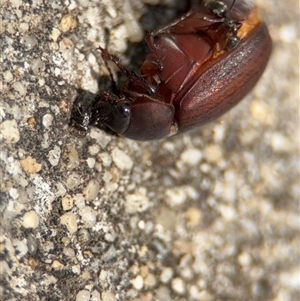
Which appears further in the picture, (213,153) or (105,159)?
(213,153)

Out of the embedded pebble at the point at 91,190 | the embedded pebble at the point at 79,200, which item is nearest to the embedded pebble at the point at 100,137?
the embedded pebble at the point at 91,190

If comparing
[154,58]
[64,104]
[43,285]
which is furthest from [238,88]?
[43,285]

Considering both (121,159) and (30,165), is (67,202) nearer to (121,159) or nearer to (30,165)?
(30,165)

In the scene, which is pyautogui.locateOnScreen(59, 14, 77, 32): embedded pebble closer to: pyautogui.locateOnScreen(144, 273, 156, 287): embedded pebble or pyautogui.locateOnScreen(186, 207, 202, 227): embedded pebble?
pyautogui.locateOnScreen(186, 207, 202, 227): embedded pebble

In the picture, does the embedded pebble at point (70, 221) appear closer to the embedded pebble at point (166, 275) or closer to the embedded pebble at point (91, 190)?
the embedded pebble at point (91, 190)

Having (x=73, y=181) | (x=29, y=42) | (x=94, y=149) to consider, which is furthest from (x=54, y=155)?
(x=29, y=42)

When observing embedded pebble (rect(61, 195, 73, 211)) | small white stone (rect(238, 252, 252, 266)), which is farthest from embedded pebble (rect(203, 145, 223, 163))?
embedded pebble (rect(61, 195, 73, 211))
